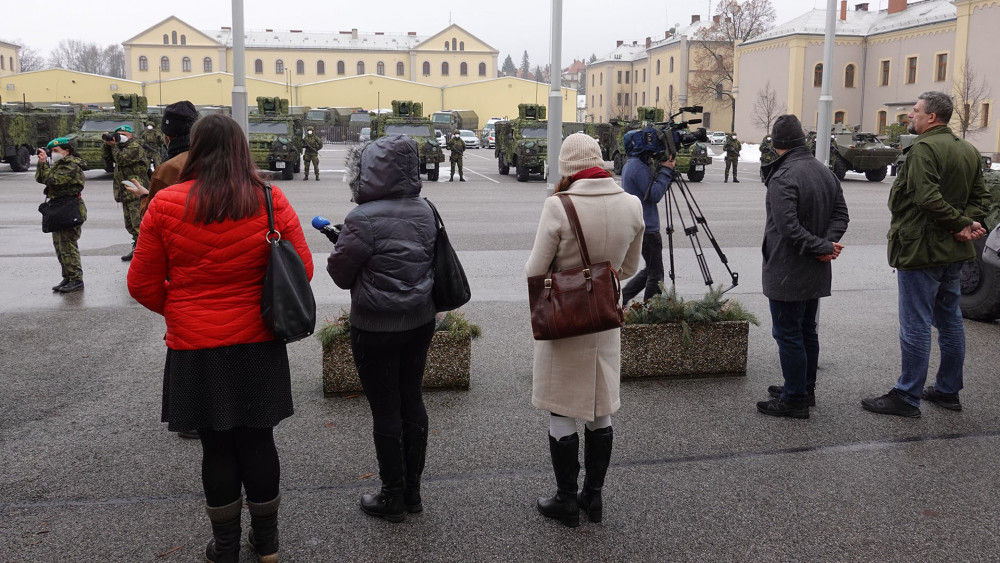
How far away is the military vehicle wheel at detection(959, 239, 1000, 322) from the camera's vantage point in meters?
7.91

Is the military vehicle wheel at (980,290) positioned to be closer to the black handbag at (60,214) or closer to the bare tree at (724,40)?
the black handbag at (60,214)

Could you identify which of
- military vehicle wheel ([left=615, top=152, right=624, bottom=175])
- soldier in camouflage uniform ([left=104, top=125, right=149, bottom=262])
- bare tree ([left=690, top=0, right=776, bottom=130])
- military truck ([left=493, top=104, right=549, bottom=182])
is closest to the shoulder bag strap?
soldier in camouflage uniform ([left=104, top=125, right=149, bottom=262])

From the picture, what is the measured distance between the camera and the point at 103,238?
44.3 ft

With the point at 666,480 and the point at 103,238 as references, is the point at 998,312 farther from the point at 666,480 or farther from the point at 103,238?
the point at 103,238

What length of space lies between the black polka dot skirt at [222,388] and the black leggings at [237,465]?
0.11 m

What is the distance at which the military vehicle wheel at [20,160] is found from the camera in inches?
1150

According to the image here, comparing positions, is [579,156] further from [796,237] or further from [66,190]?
[66,190]

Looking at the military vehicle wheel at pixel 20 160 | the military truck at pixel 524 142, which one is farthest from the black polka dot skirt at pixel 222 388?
the military vehicle wheel at pixel 20 160

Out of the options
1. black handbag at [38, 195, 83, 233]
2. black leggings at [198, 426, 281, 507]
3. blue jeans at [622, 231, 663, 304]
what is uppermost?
black handbag at [38, 195, 83, 233]

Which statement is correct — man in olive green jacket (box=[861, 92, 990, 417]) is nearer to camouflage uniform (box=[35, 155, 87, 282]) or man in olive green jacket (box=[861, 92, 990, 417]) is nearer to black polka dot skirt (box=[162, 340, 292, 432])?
black polka dot skirt (box=[162, 340, 292, 432])

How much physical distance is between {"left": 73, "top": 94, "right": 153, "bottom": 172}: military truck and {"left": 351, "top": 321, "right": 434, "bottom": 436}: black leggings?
24193 millimetres

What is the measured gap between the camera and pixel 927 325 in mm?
5449

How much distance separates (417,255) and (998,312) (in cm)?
632

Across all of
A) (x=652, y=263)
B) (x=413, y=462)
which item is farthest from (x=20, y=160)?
(x=413, y=462)
